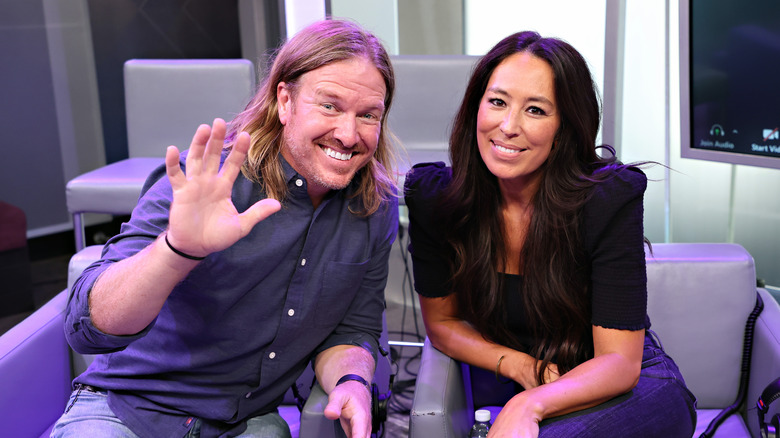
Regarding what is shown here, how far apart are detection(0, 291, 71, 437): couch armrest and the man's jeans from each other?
0.83ft

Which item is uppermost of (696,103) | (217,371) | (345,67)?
(345,67)

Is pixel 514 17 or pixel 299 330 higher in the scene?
pixel 514 17

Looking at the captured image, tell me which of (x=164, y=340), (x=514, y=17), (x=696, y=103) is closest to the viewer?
(x=164, y=340)

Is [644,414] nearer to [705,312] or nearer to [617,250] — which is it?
[617,250]

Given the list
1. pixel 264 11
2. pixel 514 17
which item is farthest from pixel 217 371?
pixel 264 11

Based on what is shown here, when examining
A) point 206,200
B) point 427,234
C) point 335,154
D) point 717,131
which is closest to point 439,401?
point 427,234

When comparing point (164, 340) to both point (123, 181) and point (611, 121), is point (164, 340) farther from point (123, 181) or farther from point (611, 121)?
point (611, 121)

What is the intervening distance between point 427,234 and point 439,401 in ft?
1.30

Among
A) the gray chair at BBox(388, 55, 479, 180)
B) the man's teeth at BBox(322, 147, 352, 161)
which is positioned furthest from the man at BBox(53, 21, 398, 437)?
the gray chair at BBox(388, 55, 479, 180)

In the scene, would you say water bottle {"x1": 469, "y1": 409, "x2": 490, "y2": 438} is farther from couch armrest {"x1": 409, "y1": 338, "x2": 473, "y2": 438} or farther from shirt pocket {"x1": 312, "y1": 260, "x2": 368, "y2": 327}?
shirt pocket {"x1": 312, "y1": 260, "x2": 368, "y2": 327}

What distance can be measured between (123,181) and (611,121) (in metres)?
1.89

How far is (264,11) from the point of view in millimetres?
4129

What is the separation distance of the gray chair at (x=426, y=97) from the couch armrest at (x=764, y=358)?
1503 millimetres

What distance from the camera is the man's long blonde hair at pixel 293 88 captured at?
1598mm
